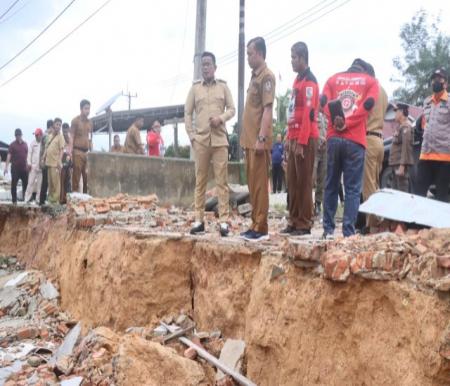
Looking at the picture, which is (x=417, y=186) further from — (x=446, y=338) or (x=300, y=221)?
(x=446, y=338)

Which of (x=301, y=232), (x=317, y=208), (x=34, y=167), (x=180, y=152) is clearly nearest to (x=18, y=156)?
(x=34, y=167)

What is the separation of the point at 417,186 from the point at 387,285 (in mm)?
2739

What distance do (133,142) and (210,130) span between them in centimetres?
503

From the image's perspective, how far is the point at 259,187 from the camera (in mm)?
5090

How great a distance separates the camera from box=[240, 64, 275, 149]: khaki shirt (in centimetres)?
505

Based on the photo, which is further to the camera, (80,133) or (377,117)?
(80,133)

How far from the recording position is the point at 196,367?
14.4 ft

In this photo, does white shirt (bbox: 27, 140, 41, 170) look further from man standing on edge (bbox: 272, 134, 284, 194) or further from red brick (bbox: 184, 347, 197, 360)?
red brick (bbox: 184, 347, 197, 360)

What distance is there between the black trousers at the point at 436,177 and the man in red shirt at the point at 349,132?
1.04 meters

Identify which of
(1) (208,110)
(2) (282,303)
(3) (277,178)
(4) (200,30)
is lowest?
(2) (282,303)

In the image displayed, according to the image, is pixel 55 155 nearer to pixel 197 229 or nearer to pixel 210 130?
pixel 210 130

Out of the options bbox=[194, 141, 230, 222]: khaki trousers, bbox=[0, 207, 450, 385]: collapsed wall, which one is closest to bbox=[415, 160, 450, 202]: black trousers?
bbox=[194, 141, 230, 222]: khaki trousers

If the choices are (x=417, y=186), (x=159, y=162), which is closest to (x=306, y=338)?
(x=417, y=186)

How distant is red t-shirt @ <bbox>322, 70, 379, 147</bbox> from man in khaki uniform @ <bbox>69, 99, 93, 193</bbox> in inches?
216
